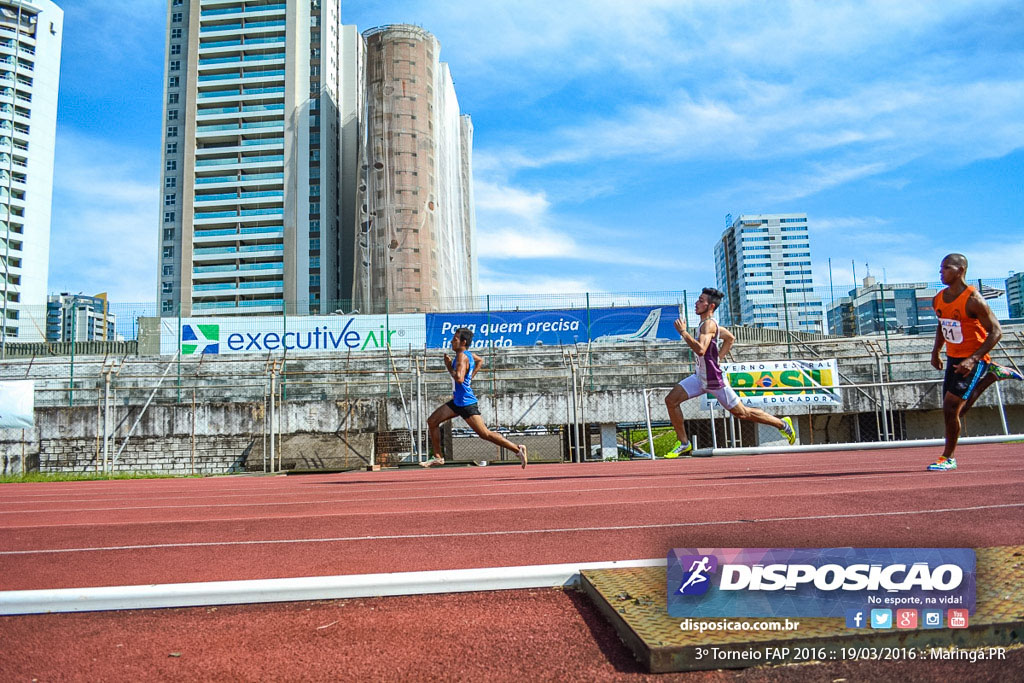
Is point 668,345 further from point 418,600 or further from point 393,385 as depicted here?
point 418,600

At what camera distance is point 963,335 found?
619cm

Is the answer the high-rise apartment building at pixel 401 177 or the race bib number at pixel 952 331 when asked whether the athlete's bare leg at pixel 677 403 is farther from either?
the high-rise apartment building at pixel 401 177

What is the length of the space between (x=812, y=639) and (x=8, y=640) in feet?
8.05

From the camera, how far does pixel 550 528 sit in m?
4.10

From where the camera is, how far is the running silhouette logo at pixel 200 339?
28328mm

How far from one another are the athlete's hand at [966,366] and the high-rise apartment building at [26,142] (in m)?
89.8

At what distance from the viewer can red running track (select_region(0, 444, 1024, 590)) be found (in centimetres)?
335

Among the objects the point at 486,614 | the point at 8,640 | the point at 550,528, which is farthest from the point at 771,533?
the point at 8,640

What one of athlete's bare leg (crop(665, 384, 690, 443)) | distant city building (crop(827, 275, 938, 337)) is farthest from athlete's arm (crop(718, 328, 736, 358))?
distant city building (crop(827, 275, 938, 337))

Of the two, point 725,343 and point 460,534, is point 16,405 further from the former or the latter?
point 460,534

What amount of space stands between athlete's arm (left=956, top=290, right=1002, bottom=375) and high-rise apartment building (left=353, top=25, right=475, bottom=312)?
1999 inches

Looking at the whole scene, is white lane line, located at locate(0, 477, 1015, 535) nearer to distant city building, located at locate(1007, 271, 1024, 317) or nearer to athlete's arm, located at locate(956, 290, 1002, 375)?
athlete's arm, located at locate(956, 290, 1002, 375)

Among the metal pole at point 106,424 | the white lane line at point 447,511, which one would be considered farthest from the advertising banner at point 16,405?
the white lane line at point 447,511

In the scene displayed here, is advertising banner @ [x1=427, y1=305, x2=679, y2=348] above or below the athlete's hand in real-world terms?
above
